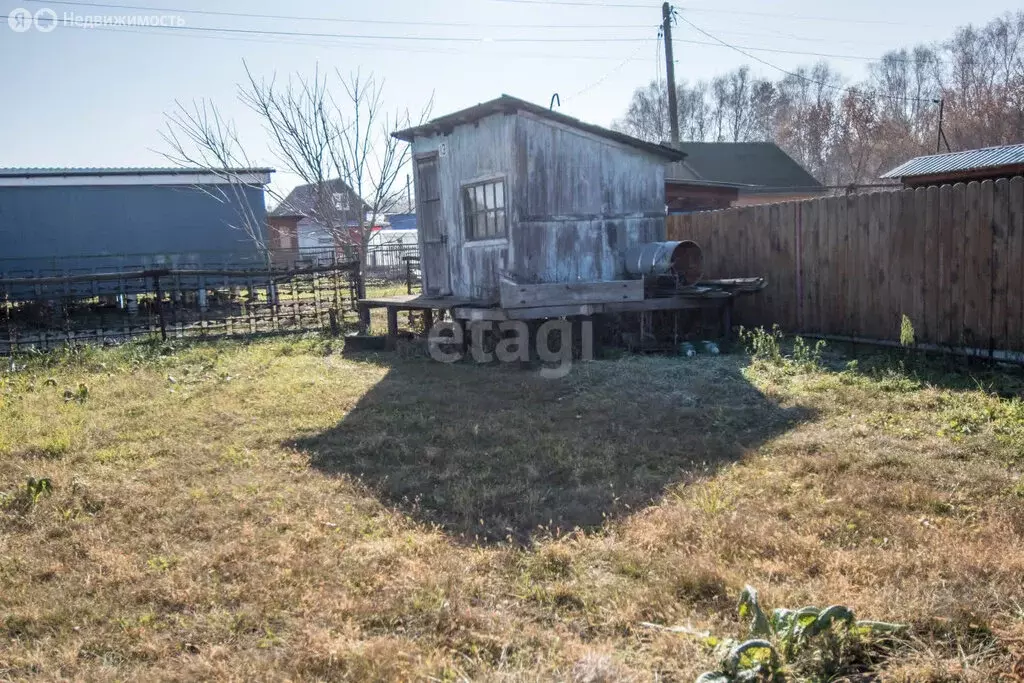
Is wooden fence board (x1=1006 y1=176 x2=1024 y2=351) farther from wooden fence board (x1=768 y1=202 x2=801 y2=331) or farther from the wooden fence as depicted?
wooden fence board (x1=768 y1=202 x2=801 y2=331)

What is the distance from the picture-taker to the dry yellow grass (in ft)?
9.59

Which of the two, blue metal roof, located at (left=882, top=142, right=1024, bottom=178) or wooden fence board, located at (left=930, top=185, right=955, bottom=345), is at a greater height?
blue metal roof, located at (left=882, top=142, right=1024, bottom=178)

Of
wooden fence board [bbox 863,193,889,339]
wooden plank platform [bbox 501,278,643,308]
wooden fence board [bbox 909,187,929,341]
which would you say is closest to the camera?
wooden fence board [bbox 909,187,929,341]

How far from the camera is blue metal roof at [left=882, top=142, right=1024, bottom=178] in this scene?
1441cm

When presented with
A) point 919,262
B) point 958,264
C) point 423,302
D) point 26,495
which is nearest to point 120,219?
point 423,302

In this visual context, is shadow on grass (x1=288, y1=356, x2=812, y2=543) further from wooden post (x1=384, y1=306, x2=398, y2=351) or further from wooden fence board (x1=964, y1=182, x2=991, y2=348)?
wooden post (x1=384, y1=306, x2=398, y2=351)

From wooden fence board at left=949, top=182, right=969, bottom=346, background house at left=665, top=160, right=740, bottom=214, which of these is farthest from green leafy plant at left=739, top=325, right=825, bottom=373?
background house at left=665, top=160, right=740, bottom=214

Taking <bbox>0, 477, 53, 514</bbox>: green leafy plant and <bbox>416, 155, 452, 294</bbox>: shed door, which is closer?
<bbox>0, 477, 53, 514</bbox>: green leafy plant

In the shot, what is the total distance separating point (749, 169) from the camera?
29906mm

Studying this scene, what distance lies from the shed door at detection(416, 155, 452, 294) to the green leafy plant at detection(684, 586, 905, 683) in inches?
341

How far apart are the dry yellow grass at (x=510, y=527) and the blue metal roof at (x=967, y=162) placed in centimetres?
945

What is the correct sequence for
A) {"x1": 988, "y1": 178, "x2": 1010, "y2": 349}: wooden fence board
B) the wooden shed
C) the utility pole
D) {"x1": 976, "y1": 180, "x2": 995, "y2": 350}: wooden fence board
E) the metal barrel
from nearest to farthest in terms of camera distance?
1. {"x1": 988, "y1": 178, "x2": 1010, "y2": 349}: wooden fence board
2. {"x1": 976, "y1": 180, "x2": 995, "y2": 350}: wooden fence board
3. the wooden shed
4. the metal barrel
5. the utility pole

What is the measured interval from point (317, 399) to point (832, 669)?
6047 mm

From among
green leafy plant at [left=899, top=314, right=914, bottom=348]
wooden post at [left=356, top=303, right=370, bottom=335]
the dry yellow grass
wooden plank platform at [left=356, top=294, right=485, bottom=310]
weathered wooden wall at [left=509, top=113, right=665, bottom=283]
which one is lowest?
the dry yellow grass
